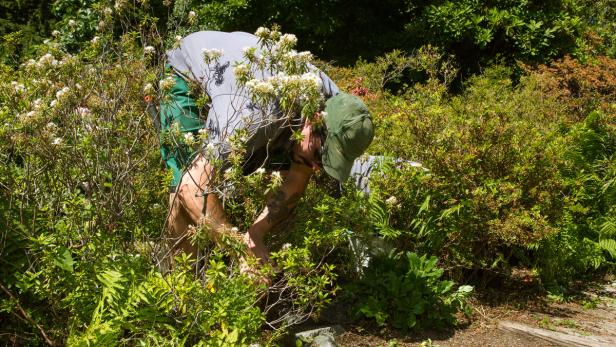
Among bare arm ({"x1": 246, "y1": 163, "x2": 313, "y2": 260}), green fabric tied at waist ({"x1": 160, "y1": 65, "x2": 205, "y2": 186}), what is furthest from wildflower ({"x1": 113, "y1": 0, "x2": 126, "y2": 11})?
bare arm ({"x1": 246, "y1": 163, "x2": 313, "y2": 260})

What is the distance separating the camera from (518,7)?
10.2 m

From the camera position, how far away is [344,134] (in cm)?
350

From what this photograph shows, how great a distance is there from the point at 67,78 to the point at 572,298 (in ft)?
13.2

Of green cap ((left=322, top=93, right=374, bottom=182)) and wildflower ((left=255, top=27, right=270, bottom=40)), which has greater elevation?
wildflower ((left=255, top=27, right=270, bottom=40))

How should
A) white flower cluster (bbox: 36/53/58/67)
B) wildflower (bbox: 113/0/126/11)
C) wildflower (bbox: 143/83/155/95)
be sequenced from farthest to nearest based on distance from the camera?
wildflower (bbox: 113/0/126/11)
white flower cluster (bbox: 36/53/58/67)
wildflower (bbox: 143/83/155/95)

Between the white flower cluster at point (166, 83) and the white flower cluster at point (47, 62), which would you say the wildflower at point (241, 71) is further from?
the white flower cluster at point (47, 62)

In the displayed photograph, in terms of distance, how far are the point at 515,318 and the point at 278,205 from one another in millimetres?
2273

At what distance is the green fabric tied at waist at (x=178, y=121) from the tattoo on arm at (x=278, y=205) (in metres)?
0.48

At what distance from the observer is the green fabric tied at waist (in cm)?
347

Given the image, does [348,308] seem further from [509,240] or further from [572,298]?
[572,298]

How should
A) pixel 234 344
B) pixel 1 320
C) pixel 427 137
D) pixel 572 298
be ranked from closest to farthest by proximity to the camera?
pixel 234 344 < pixel 1 320 < pixel 427 137 < pixel 572 298

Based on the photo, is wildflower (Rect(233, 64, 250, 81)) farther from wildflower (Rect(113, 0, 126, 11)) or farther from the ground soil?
the ground soil

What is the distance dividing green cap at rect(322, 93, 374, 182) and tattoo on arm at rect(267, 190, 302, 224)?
0.27m

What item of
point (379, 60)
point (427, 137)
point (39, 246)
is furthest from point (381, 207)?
point (379, 60)
